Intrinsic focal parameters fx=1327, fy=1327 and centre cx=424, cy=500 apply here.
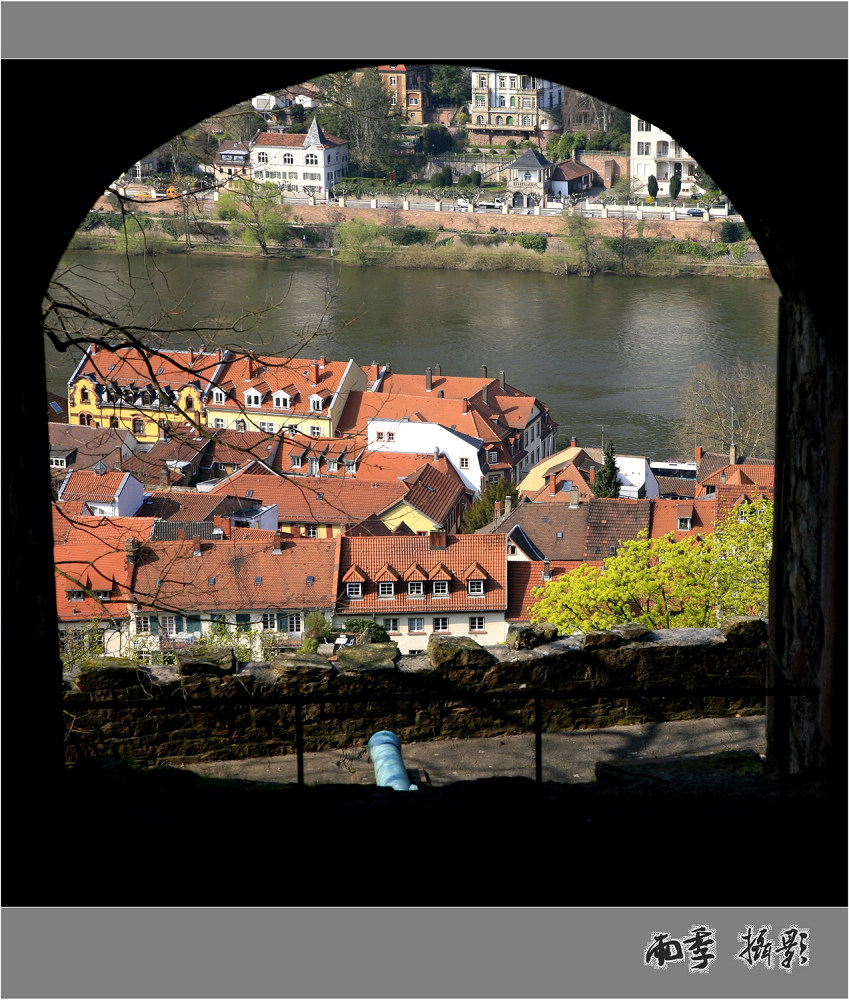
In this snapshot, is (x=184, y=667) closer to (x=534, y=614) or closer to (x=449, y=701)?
(x=449, y=701)

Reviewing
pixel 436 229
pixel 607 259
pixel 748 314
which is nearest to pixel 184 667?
pixel 748 314

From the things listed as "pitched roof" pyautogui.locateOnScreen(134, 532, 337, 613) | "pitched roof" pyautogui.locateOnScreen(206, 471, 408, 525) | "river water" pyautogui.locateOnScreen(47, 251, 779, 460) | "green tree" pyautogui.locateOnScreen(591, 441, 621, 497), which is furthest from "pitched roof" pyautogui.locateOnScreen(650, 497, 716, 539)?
"river water" pyautogui.locateOnScreen(47, 251, 779, 460)

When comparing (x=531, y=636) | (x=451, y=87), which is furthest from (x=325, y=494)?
(x=451, y=87)

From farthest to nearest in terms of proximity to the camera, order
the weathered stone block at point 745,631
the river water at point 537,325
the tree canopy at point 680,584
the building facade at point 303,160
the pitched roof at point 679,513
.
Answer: the building facade at point 303,160 → the river water at point 537,325 → the pitched roof at point 679,513 → the tree canopy at point 680,584 → the weathered stone block at point 745,631

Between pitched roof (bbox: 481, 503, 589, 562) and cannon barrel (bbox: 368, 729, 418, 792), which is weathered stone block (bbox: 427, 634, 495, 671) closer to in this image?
cannon barrel (bbox: 368, 729, 418, 792)

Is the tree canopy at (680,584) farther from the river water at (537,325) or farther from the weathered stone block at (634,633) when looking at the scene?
the river water at (537,325)

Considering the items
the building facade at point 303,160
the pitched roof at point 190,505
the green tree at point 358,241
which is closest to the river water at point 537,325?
the green tree at point 358,241

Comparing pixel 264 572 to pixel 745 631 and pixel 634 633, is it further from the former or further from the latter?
pixel 745 631
